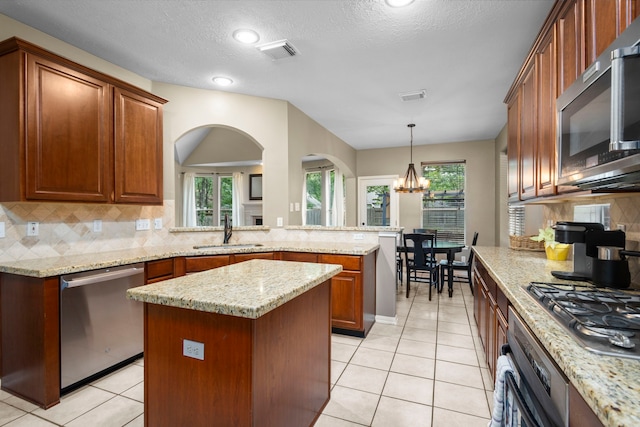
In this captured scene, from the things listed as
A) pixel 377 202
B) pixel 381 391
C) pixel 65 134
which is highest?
pixel 65 134

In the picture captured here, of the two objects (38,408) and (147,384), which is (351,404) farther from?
(38,408)

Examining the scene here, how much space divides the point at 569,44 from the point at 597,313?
147cm

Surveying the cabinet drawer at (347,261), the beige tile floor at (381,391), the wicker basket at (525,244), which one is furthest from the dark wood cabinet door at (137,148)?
the wicker basket at (525,244)

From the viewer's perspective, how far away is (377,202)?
23.1ft

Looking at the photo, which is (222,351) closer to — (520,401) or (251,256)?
(520,401)

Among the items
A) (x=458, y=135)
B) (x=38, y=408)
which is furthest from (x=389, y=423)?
(x=458, y=135)

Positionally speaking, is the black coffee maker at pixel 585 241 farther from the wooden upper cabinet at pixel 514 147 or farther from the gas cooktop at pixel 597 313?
the wooden upper cabinet at pixel 514 147

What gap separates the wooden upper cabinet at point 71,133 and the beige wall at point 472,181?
5.00m

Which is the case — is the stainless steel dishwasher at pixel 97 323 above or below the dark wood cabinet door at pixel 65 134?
below

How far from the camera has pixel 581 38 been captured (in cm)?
158

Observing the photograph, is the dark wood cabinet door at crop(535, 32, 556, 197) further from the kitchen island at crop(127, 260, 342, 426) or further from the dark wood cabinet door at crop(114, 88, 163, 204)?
the dark wood cabinet door at crop(114, 88, 163, 204)

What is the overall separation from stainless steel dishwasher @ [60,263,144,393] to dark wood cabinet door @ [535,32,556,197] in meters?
3.06

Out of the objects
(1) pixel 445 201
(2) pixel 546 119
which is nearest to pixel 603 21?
(2) pixel 546 119

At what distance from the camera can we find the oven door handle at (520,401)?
0.95 m
